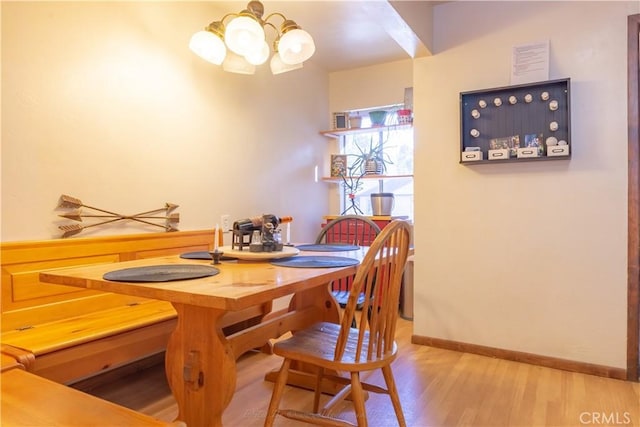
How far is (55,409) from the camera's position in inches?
43.9

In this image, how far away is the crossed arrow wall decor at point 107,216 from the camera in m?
2.03

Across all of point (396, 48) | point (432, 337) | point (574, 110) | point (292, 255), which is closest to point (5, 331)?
point (292, 255)

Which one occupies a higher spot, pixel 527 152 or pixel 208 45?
pixel 208 45

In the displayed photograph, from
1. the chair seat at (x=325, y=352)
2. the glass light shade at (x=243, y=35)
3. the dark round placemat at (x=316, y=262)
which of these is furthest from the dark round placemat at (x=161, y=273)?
the glass light shade at (x=243, y=35)

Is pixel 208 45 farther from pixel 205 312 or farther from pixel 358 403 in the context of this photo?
pixel 358 403

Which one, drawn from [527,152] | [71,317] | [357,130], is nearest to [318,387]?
[71,317]

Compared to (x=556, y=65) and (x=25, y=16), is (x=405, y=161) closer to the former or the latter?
(x=556, y=65)

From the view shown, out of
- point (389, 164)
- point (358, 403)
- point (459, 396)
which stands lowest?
point (459, 396)

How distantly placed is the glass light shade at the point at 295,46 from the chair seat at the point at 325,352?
125cm

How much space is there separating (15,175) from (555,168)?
274 centimetres

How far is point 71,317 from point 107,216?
1.77 ft

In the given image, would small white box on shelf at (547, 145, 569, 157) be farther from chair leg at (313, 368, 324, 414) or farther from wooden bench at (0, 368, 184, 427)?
wooden bench at (0, 368, 184, 427)

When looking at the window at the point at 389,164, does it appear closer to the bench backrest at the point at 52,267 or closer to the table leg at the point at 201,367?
the bench backrest at the point at 52,267

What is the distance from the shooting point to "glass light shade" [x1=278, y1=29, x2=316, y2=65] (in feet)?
6.07
